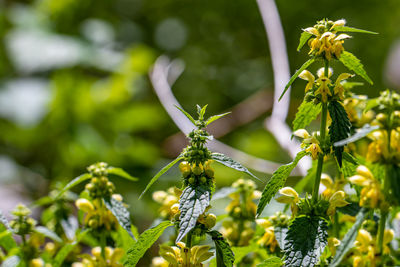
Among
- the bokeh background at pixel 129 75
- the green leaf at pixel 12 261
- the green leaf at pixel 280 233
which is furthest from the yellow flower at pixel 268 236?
the bokeh background at pixel 129 75

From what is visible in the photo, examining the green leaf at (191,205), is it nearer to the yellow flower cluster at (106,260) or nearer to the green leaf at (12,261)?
the yellow flower cluster at (106,260)

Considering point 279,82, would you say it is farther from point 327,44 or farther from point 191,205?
point 191,205

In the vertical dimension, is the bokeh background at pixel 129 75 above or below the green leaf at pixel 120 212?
above

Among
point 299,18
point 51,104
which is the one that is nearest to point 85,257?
point 51,104

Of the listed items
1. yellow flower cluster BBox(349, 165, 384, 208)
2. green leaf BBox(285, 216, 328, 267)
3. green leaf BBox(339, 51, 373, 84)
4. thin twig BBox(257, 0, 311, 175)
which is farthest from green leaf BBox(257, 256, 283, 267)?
thin twig BBox(257, 0, 311, 175)

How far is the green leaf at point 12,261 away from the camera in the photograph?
0.89 m

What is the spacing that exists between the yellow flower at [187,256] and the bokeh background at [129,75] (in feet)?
4.55

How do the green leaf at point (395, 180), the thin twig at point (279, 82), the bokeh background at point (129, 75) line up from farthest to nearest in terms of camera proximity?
the bokeh background at point (129, 75) < the thin twig at point (279, 82) < the green leaf at point (395, 180)

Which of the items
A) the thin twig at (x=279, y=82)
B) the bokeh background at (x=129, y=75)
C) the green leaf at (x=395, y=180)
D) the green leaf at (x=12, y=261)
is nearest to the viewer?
the green leaf at (x=395, y=180)

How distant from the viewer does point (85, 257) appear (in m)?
0.93

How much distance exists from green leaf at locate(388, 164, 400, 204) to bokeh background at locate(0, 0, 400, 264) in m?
1.63

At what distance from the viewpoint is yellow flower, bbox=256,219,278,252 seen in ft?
2.79

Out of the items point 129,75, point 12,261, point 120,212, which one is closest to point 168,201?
point 120,212

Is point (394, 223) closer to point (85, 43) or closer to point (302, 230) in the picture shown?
point (302, 230)
